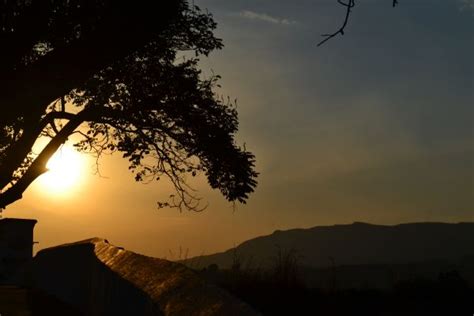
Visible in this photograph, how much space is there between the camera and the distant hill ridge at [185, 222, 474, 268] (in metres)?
→ 141

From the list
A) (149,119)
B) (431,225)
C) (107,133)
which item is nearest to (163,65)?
(149,119)

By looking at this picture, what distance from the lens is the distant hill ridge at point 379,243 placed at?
463 ft

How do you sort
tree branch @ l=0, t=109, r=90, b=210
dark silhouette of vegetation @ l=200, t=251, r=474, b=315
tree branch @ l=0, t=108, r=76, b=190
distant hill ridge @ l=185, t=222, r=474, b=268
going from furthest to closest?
1. distant hill ridge @ l=185, t=222, r=474, b=268
2. tree branch @ l=0, t=109, r=90, b=210
3. tree branch @ l=0, t=108, r=76, b=190
4. dark silhouette of vegetation @ l=200, t=251, r=474, b=315

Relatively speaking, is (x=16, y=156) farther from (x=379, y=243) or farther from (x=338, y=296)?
(x=379, y=243)

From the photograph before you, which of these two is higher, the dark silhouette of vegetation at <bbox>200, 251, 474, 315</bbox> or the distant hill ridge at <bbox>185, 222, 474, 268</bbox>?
the dark silhouette of vegetation at <bbox>200, 251, 474, 315</bbox>

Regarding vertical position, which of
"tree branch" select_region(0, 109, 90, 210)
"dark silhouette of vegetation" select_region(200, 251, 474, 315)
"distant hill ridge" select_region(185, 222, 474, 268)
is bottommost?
"distant hill ridge" select_region(185, 222, 474, 268)

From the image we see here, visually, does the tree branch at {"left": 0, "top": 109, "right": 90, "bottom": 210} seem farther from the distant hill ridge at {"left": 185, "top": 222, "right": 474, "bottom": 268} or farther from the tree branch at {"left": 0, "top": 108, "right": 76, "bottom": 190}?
the distant hill ridge at {"left": 185, "top": 222, "right": 474, "bottom": 268}

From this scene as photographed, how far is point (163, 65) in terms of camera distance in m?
16.0

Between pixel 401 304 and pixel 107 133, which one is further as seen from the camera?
pixel 107 133

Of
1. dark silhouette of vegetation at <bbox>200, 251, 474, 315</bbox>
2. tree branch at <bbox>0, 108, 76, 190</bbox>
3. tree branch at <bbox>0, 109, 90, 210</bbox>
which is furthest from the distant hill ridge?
dark silhouette of vegetation at <bbox>200, 251, 474, 315</bbox>

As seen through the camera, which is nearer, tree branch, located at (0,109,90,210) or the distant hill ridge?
tree branch, located at (0,109,90,210)

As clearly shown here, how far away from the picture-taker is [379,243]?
554 feet

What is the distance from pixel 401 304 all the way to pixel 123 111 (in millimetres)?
8125

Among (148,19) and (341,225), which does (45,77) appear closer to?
(148,19)
